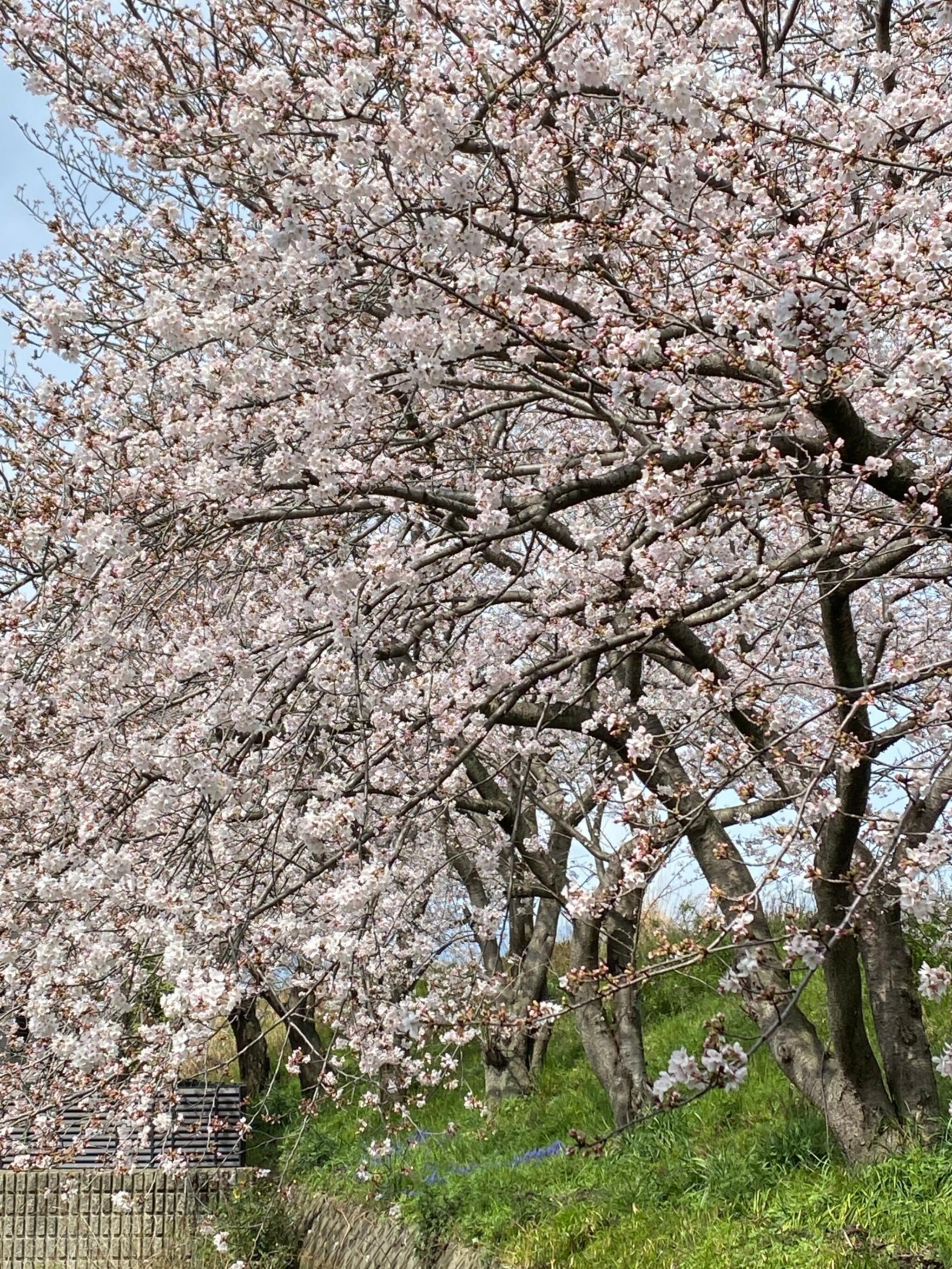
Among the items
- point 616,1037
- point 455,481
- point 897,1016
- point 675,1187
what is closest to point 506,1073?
point 616,1037

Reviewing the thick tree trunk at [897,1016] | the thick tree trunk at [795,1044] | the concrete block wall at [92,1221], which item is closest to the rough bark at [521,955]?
the thick tree trunk at [795,1044]

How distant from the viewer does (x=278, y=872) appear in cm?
495

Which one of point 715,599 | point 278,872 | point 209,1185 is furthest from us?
point 209,1185

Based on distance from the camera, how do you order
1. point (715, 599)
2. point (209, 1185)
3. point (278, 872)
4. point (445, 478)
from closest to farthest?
point (278, 872) → point (715, 599) → point (445, 478) → point (209, 1185)

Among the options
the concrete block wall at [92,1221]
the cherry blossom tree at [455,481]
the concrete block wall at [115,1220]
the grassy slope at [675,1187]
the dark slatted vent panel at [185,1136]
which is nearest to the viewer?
the cherry blossom tree at [455,481]

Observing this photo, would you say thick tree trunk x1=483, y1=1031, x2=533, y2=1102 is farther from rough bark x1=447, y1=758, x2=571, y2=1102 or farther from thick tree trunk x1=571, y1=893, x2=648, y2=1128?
thick tree trunk x1=571, y1=893, x2=648, y2=1128

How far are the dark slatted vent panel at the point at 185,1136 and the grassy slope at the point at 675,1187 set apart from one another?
0.47 m

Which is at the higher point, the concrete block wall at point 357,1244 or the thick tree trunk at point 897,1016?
the thick tree trunk at point 897,1016

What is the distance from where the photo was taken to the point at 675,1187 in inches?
250

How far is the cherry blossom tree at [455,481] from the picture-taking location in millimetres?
4156

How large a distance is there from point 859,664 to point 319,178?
3.12m

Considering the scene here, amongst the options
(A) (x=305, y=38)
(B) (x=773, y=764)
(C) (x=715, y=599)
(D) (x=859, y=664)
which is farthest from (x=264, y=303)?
(D) (x=859, y=664)

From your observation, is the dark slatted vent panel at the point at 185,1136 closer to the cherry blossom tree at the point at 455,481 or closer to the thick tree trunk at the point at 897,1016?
the cherry blossom tree at the point at 455,481

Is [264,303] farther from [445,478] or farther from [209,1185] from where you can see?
[209,1185]
